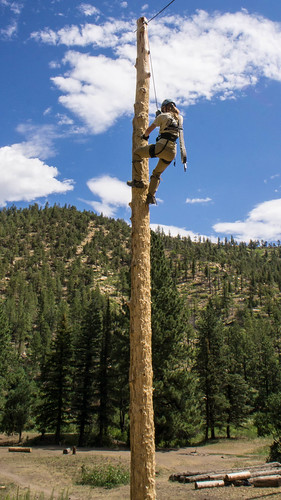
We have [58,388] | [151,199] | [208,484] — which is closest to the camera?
[151,199]

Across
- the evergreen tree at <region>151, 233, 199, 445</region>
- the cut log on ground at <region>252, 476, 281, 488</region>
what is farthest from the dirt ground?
the evergreen tree at <region>151, 233, 199, 445</region>

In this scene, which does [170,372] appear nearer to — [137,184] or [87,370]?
[87,370]

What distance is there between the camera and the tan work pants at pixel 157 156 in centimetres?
597

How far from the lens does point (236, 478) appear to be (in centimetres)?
1248

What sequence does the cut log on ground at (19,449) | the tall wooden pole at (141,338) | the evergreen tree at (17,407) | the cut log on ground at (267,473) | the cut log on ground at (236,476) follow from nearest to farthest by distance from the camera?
the tall wooden pole at (141,338) → the cut log on ground at (236,476) → the cut log on ground at (267,473) → the cut log on ground at (19,449) → the evergreen tree at (17,407)

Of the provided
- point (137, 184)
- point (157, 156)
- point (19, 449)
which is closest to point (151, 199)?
point (137, 184)

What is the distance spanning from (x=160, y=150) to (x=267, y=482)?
12.0 metres

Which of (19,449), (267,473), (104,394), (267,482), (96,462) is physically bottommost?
(19,449)

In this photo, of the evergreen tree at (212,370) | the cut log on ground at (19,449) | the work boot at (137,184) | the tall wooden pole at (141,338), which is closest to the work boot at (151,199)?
the tall wooden pole at (141,338)

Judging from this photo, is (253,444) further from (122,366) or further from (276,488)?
(276,488)

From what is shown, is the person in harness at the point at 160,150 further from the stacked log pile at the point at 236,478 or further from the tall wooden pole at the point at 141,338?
the stacked log pile at the point at 236,478

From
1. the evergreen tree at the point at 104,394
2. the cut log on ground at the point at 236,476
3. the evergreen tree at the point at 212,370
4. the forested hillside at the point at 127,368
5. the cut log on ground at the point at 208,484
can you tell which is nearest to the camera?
the cut log on ground at the point at 208,484

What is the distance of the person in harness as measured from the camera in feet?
19.7

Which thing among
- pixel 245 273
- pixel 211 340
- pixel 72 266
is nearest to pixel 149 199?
pixel 211 340
